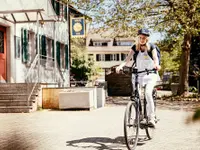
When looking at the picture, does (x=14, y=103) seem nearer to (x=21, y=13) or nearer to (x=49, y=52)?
(x=21, y=13)

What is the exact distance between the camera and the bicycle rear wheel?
5301 millimetres

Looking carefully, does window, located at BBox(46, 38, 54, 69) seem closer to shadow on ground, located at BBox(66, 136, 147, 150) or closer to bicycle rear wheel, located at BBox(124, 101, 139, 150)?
shadow on ground, located at BBox(66, 136, 147, 150)

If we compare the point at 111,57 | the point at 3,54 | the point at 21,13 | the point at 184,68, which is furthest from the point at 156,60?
the point at 111,57

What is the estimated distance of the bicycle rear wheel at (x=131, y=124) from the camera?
17.4ft

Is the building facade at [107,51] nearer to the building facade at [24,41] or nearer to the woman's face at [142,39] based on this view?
the building facade at [24,41]

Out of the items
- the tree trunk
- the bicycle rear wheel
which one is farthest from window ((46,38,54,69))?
the bicycle rear wheel

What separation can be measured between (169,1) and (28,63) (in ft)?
23.5

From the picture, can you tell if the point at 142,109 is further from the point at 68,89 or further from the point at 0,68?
the point at 0,68

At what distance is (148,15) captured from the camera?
20250 mm

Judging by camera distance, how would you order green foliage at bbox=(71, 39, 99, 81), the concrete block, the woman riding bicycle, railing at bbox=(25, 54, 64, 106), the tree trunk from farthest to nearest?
green foliage at bbox=(71, 39, 99, 81)
the tree trunk
railing at bbox=(25, 54, 64, 106)
the concrete block
the woman riding bicycle

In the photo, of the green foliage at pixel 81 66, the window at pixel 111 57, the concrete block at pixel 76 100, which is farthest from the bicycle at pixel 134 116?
the window at pixel 111 57

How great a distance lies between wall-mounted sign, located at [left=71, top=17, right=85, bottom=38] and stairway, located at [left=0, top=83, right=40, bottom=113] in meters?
9.94

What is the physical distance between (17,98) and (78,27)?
11.7 m

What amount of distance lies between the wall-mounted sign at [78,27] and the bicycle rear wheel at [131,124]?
1791 cm
